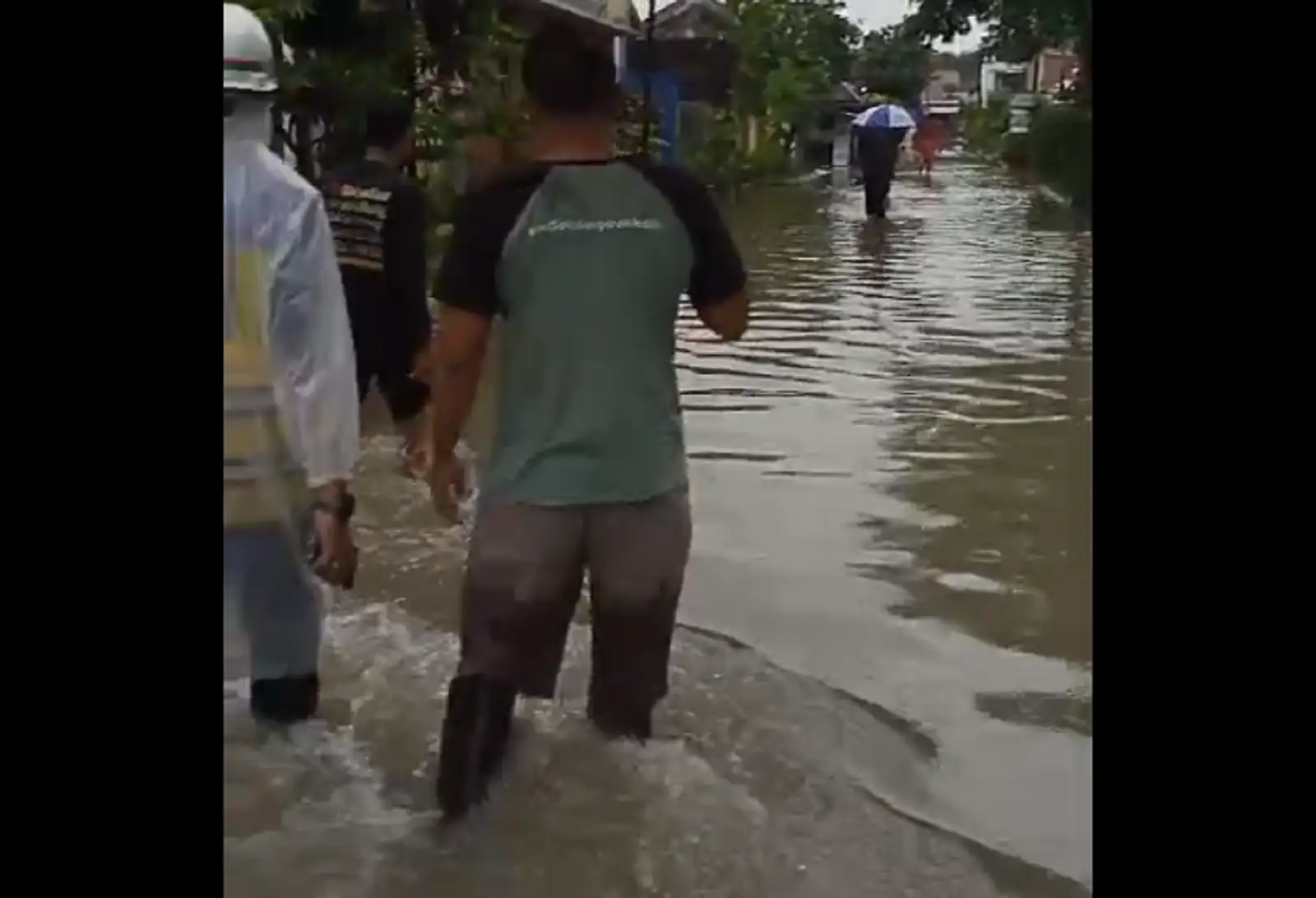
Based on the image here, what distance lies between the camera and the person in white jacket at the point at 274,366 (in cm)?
390

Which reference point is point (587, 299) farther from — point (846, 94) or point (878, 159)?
point (846, 94)

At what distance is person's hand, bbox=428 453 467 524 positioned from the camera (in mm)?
4113

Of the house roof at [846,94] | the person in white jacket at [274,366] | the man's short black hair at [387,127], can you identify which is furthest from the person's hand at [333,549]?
the house roof at [846,94]

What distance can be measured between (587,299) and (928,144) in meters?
30.7

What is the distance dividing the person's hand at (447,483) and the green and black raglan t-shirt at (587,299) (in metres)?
0.18

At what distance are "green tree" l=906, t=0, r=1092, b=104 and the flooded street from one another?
2170 millimetres

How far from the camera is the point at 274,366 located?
3.96 meters

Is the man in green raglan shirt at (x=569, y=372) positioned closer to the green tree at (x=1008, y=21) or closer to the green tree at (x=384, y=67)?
the green tree at (x=384, y=67)

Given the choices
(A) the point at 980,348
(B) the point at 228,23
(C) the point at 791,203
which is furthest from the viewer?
(C) the point at 791,203
